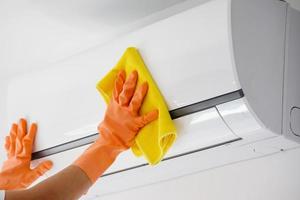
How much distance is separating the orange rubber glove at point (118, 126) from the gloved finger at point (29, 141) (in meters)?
0.29

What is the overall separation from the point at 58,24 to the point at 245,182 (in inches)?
32.1

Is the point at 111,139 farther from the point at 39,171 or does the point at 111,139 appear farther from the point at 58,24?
the point at 58,24

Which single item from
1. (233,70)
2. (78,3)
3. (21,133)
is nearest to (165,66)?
(233,70)

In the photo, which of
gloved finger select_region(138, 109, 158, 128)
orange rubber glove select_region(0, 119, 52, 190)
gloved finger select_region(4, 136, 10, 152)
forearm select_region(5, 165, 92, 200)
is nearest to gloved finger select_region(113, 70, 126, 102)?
gloved finger select_region(138, 109, 158, 128)

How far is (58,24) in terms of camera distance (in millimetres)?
1425

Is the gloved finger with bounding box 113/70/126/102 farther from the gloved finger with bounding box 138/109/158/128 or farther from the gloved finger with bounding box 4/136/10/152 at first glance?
the gloved finger with bounding box 4/136/10/152

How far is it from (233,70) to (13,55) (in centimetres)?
97

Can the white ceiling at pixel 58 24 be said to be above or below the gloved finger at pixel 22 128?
above

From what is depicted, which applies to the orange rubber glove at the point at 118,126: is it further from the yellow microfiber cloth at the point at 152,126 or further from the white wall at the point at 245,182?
the white wall at the point at 245,182

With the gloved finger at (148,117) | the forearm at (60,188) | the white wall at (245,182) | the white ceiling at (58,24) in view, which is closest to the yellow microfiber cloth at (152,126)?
the gloved finger at (148,117)

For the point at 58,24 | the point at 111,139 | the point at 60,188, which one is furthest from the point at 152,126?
the point at 58,24

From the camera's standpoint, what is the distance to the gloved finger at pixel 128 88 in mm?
1125

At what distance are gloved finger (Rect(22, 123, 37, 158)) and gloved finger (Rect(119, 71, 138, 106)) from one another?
1.35 feet

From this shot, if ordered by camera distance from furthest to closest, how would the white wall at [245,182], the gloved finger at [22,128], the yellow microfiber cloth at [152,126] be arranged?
the gloved finger at [22,128] → the white wall at [245,182] → the yellow microfiber cloth at [152,126]
